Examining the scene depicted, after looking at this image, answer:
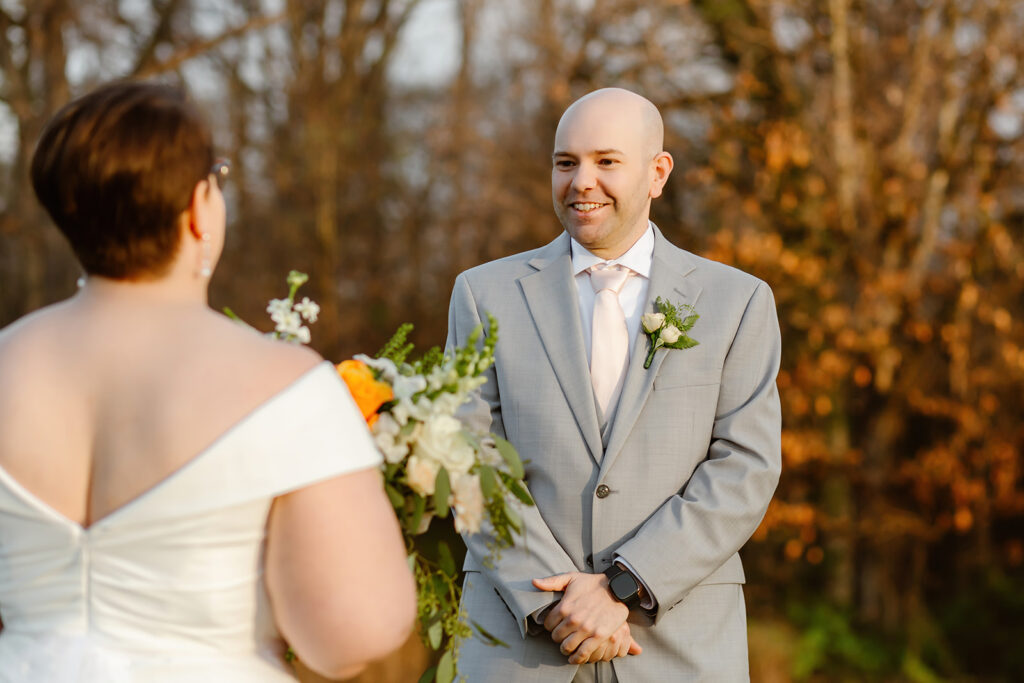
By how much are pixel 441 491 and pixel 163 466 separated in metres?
0.56

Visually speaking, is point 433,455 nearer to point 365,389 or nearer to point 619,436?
point 365,389

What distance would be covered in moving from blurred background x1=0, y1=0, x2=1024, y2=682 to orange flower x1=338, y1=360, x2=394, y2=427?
5.32 m

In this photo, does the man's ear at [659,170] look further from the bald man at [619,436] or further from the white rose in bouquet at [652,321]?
the white rose in bouquet at [652,321]

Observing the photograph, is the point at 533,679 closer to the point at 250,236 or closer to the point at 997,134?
the point at 997,134

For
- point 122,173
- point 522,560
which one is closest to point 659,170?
point 522,560

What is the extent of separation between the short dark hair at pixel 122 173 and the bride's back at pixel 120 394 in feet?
0.28

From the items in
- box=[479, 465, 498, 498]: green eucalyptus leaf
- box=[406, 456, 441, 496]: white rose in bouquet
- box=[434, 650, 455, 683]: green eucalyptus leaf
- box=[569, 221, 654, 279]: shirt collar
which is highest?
box=[569, 221, 654, 279]: shirt collar

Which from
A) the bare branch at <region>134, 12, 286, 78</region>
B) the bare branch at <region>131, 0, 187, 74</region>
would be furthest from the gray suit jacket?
the bare branch at <region>131, 0, 187, 74</region>

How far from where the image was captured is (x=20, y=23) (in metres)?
8.41

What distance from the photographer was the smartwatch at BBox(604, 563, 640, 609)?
2.50m

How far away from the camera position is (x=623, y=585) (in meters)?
2.51

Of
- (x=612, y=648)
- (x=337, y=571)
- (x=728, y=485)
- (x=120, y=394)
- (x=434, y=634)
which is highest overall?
(x=120, y=394)

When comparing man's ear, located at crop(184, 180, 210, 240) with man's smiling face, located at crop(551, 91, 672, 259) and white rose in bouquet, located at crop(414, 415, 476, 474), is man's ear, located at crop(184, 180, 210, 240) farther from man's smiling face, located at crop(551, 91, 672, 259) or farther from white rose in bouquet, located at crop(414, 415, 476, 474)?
man's smiling face, located at crop(551, 91, 672, 259)

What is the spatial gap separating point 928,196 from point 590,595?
5.55 m
